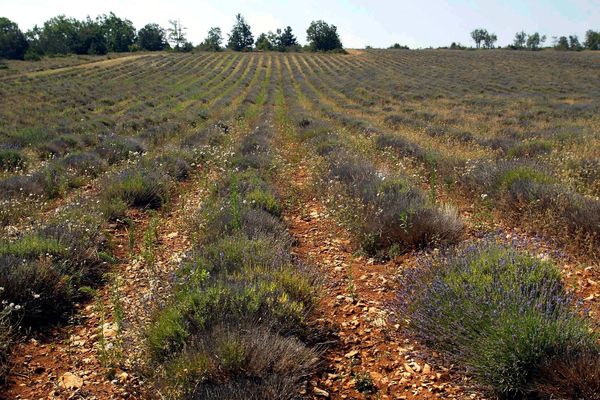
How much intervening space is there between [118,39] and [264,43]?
40011 mm

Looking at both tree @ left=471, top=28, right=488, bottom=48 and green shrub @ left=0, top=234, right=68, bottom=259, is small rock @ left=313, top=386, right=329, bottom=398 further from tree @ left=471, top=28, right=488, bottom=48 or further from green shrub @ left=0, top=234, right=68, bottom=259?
tree @ left=471, top=28, right=488, bottom=48

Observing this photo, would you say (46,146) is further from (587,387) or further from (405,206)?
(587,387)

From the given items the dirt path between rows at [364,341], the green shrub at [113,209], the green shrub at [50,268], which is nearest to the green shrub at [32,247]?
the green shrub at [50,268]

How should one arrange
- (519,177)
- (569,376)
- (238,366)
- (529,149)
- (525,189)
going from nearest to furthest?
(569,376)
(238,366)
(525,189)
(519,177)
(529,149)

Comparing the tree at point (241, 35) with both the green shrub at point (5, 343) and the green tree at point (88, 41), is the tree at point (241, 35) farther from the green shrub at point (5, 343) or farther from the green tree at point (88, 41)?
the green shrub at point (5, 343)

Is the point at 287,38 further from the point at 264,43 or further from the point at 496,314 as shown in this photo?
the point at 496,314

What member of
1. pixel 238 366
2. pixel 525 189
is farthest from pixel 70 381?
pixel 525 189

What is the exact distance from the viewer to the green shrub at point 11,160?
10945 mm

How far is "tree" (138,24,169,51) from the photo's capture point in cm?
11400

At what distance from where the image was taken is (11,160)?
11180mm

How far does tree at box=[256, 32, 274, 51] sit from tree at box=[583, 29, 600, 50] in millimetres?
85085

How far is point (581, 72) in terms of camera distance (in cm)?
5209

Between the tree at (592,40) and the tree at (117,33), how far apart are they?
397ft

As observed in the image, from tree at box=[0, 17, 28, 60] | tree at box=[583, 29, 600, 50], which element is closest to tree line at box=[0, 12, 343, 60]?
tree at box=[0, 17, 28, 60]
